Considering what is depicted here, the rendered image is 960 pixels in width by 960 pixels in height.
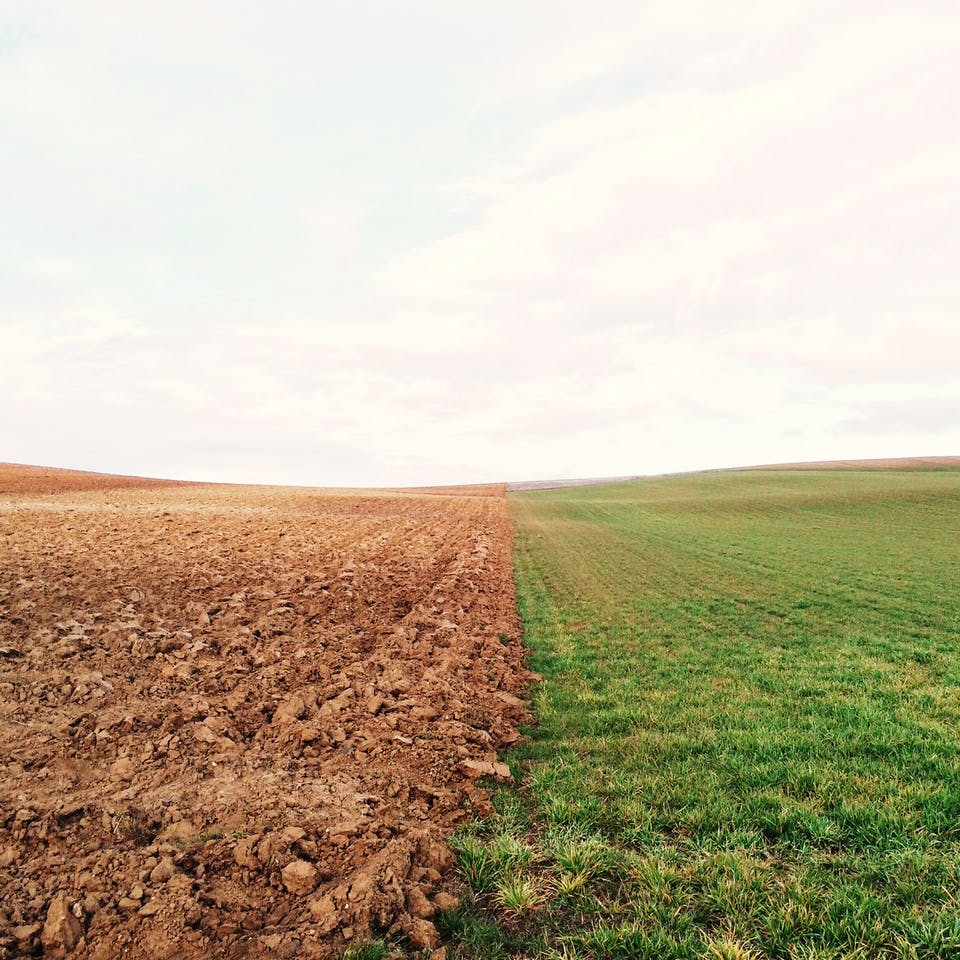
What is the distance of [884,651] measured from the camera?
1018 centimetres

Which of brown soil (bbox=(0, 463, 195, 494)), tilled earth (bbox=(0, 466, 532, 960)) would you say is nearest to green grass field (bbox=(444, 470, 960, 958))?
tilled earth (bbox=(0, 466, 532, 960))

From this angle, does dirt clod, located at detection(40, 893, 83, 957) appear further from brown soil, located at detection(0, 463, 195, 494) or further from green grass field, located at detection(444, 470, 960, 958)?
brown soil, located at detection(0, 463, 195, 494)

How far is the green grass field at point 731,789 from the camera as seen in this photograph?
388cm

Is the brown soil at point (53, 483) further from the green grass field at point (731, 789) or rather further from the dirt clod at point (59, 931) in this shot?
the dirt clod at point (59, 931)

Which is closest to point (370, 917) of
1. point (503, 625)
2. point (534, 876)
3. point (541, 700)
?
point (534, 876)

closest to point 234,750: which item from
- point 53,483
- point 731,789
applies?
point 731,789

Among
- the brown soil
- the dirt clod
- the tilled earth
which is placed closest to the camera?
the dirt clod

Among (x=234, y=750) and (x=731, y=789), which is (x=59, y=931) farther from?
(x=731, y=789)

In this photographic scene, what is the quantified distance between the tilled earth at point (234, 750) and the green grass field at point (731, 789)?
699mm

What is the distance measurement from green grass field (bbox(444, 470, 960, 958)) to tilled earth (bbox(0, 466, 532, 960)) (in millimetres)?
699

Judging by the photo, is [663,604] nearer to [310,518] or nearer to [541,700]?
[541,700]

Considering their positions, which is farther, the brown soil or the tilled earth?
the brown soil

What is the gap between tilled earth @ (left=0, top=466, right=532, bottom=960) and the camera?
13.5ft

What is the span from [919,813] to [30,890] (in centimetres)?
728
